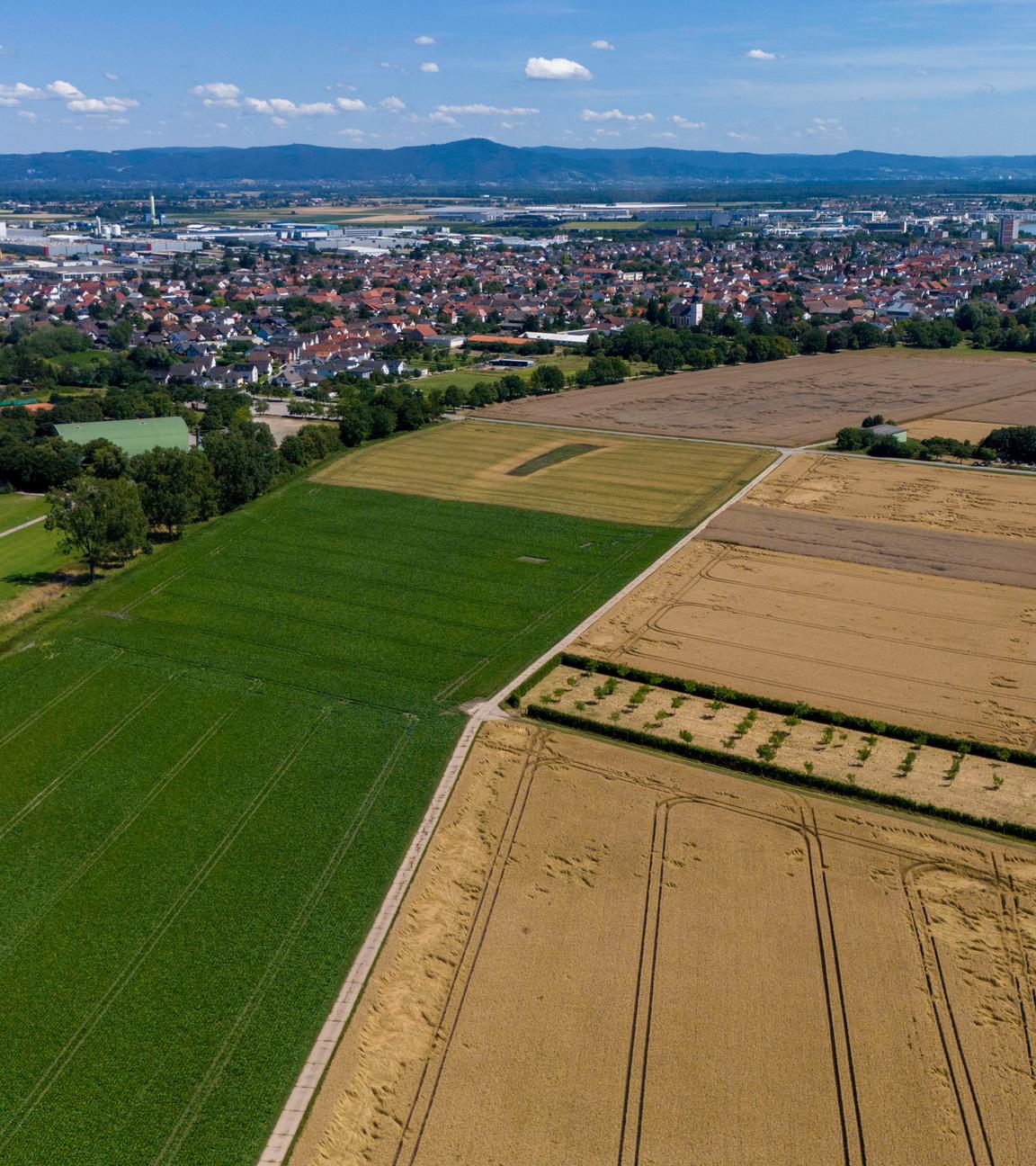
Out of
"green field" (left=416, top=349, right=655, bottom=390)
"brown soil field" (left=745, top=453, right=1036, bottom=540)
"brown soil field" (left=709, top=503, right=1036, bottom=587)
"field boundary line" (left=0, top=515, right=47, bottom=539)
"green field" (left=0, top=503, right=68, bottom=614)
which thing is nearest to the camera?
"green field" (left=0, top=503, right=68, bottom=614)

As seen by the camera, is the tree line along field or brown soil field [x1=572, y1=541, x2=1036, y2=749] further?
brown soil field [x1=572, y1=541, x2=1036, y2=749]

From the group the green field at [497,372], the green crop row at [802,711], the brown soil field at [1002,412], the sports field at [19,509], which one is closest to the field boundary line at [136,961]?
the green crop row at [802,711]

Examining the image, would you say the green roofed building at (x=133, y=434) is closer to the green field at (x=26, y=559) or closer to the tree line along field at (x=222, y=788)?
the green field at (x=26, y=559)

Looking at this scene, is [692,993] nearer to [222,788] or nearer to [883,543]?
[222,788]

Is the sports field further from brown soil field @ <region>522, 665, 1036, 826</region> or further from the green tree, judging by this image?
brown soil field @ <region>522, 665, 1036, 826</region>

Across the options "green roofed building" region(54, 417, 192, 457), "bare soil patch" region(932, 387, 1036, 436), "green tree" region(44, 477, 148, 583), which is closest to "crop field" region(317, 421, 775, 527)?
"green roofed building" region(54, 417, 192, 457)

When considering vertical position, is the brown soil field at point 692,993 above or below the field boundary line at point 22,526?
below

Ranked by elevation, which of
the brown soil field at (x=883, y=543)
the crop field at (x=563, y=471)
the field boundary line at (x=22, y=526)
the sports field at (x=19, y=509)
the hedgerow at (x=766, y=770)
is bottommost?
the hedgerow at (x=766, y=770)
